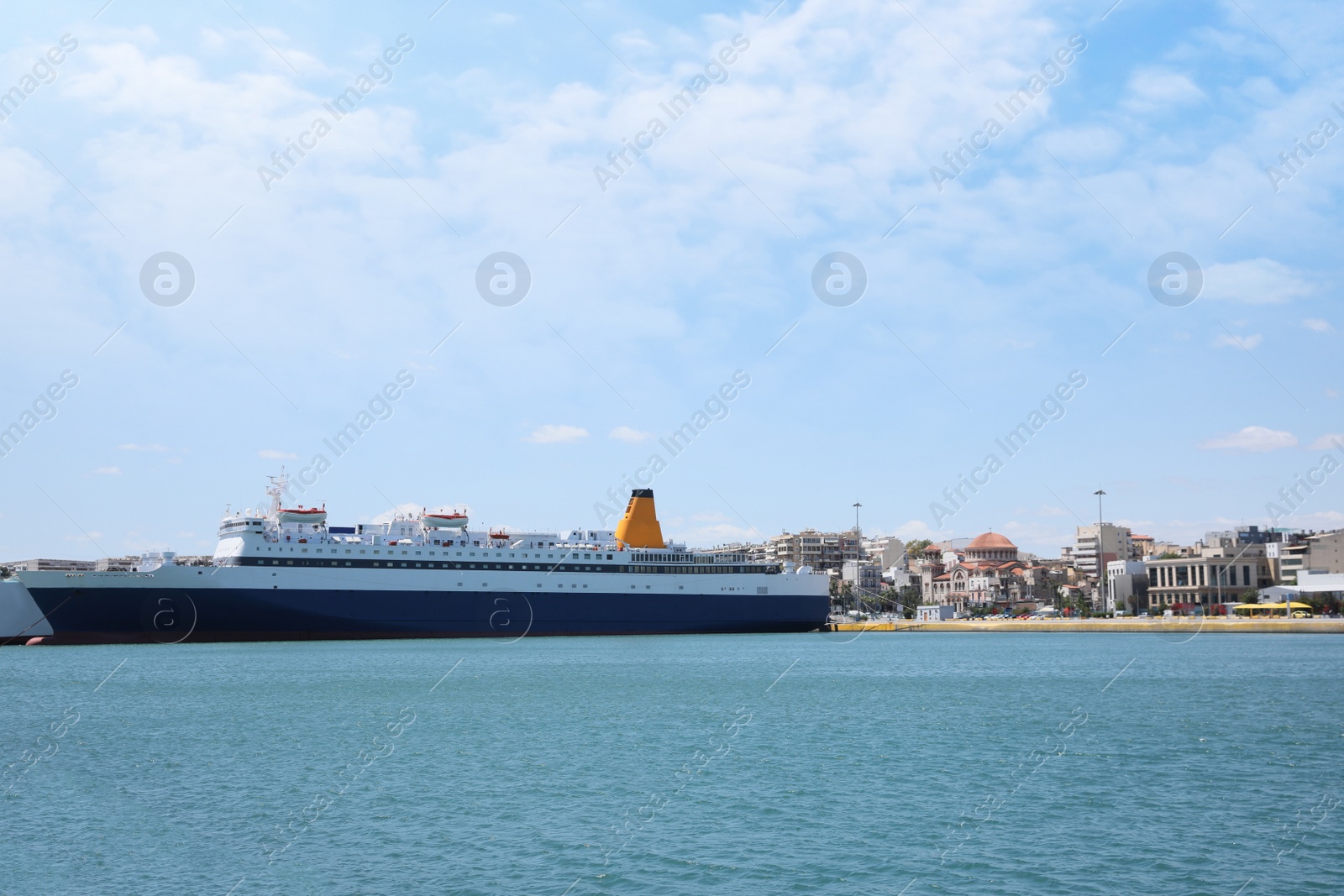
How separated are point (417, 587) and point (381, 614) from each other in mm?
2288

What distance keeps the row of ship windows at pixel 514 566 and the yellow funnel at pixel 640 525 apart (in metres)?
2.60

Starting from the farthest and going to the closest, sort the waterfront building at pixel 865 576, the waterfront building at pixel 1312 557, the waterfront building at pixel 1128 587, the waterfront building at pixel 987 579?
the waterfront building at pixel 865 576, the waterfront building at pixel 987 579, the waterfront building at pixel 1128 587, the waterfront building at pixel 1312 557

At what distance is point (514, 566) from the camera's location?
190 feet

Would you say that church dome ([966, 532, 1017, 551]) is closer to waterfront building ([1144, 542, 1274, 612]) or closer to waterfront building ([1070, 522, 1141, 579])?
waterfront building ([1070, 522, 1141, 579])

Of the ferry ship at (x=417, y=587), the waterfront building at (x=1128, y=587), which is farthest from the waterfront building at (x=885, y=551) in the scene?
the ferry ship at (x=417, y=587)

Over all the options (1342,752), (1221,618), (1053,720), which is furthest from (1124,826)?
(1221,618)

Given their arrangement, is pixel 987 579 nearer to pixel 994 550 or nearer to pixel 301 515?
pixel 994 550

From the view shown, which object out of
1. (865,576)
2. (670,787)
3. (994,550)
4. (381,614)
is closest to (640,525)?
(381,614)

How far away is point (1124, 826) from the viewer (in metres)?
12.2

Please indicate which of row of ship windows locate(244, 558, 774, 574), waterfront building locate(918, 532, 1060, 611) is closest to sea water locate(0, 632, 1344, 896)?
row of ship windows locate(244, 558, 774, 574)

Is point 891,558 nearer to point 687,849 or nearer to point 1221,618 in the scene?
point 1221,618

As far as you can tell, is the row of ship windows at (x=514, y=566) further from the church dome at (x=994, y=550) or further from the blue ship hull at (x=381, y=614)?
the church dome at (x=994, y=550)

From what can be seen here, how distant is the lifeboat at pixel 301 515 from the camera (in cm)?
5422

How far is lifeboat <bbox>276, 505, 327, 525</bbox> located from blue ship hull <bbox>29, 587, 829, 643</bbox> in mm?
3992
